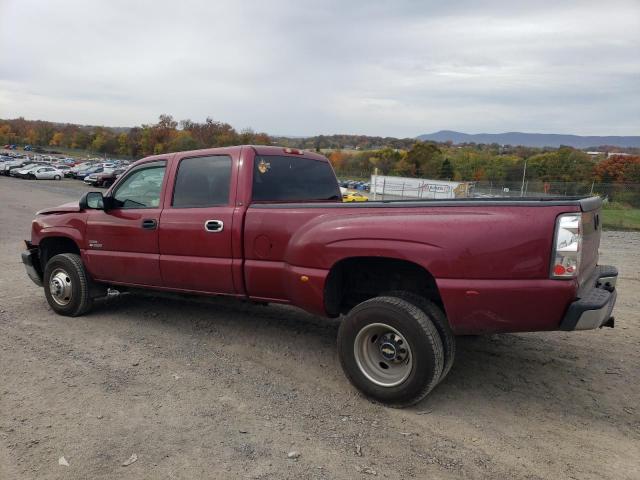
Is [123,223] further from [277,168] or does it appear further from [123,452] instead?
[123,452]

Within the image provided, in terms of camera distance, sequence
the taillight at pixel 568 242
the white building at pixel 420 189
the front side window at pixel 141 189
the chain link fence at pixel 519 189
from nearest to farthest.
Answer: the taillight at pixel 568 242 < the front side window at pixel 141 189 < the chain link fence at pixel 519 189 < the white building at pixel 420 189

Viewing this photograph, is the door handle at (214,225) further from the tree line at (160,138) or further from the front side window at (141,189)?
the tree line at (160,138)

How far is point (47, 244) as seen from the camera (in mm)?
6145

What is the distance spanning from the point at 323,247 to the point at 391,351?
91 centimetres

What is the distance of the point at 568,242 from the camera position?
3.06 meters

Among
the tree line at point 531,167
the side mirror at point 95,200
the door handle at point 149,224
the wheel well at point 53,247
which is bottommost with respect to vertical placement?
the wheel well at point 53,247

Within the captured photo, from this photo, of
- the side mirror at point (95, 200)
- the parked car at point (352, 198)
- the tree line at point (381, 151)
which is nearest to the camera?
the side mirror at point (95, 200)

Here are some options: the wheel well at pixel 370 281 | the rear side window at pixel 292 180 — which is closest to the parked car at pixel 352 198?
the rear side window at pixel 292 180

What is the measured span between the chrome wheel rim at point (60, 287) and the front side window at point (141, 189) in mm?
1131

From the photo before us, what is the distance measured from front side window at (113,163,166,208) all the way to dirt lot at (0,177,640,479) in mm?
1295

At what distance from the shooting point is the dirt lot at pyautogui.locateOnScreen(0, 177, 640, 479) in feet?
9.68

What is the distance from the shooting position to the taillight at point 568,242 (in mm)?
3064

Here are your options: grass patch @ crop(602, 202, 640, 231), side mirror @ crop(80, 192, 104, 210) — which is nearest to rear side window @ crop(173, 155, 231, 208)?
side mirror @ crop(80, 192, 104, 210)

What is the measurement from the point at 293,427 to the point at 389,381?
30.6 inches
